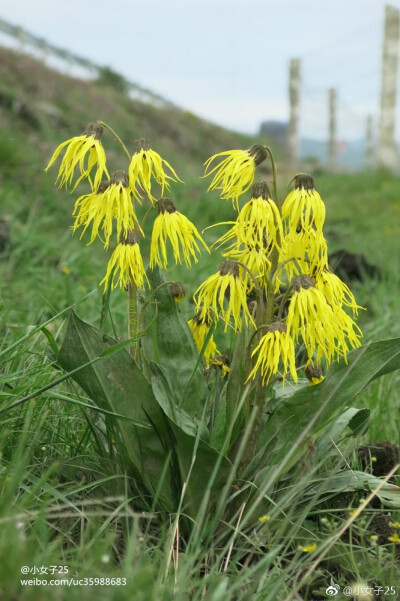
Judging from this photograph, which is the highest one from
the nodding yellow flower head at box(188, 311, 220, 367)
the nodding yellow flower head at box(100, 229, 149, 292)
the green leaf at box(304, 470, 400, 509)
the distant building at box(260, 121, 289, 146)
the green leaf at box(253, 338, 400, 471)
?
the distant building at box(260, 121, 289, 146)

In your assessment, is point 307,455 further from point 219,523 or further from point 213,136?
point 213,136

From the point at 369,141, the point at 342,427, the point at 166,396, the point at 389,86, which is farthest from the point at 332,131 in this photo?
the point at 166,396

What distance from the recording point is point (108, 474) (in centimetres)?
207

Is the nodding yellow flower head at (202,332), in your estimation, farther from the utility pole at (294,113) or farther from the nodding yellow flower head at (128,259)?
the utility pole at (294,113)

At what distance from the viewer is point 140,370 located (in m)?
1.93

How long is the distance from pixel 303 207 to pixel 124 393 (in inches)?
27.4

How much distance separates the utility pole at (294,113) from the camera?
797 inches

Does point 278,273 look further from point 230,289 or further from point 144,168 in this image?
point 144,168

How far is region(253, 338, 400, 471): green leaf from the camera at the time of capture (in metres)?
1.95

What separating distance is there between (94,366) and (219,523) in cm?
58

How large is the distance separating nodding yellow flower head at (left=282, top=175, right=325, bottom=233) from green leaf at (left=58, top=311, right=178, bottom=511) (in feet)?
1.88

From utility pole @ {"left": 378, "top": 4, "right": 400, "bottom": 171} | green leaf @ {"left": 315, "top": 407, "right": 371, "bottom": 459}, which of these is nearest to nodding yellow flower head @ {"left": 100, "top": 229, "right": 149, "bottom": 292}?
green leaf @ {"left": 315, "top": 407, "right": 371, "bottom": 459}

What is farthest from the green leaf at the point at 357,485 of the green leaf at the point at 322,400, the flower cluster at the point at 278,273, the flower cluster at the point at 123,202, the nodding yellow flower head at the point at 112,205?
the nodding yellow flower head at the point at 112,205

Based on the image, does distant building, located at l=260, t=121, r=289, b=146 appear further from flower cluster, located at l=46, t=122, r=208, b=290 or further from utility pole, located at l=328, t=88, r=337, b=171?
flower cluster, located at l=46, t=122, r=208, b=290
